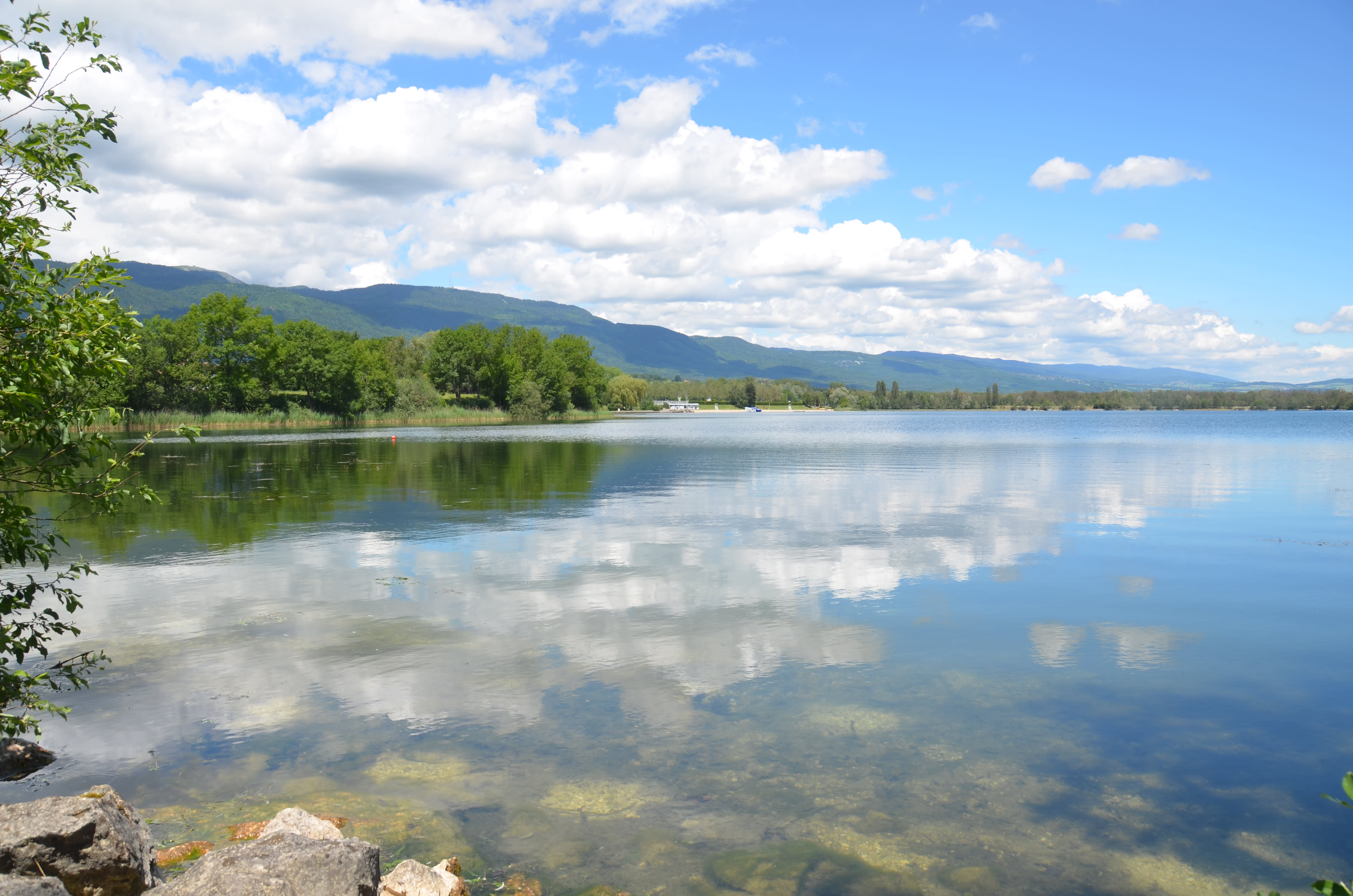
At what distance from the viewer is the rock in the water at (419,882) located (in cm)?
572

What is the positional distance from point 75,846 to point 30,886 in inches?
25.8

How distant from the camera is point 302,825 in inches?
246

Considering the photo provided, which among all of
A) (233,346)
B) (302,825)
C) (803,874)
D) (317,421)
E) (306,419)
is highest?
(233,346)

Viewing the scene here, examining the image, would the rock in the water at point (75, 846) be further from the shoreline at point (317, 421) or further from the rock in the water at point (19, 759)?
the shoreline at point (317, 421)

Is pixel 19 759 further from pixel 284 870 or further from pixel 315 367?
pixel 315 367

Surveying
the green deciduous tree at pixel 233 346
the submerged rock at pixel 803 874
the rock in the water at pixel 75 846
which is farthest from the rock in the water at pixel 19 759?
the green deciduous tree at pixel 233 346

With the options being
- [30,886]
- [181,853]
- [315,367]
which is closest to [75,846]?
[30,886]

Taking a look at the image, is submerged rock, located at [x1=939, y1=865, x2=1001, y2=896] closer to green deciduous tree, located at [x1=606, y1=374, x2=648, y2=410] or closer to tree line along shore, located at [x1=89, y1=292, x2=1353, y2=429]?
tree line along shore, located at [x1=89, y1=292, x2=1353, y2=429]

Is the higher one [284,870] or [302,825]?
[284,870]

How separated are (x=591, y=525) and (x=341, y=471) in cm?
2185

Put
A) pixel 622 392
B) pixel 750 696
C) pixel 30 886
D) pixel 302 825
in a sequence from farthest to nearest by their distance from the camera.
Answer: pixel 622 392 < pixel 750 696 < pixel 302 825 < pixel 30 886

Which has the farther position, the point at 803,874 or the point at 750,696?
the point at 750,696

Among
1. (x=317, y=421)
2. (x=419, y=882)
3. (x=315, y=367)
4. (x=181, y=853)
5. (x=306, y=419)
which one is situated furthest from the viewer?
(x=315, y=367)

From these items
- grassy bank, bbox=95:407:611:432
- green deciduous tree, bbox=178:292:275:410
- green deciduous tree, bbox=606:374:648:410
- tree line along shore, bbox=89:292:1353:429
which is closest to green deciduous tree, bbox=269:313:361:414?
tree line along shore, bbox=89:292:1353:429
